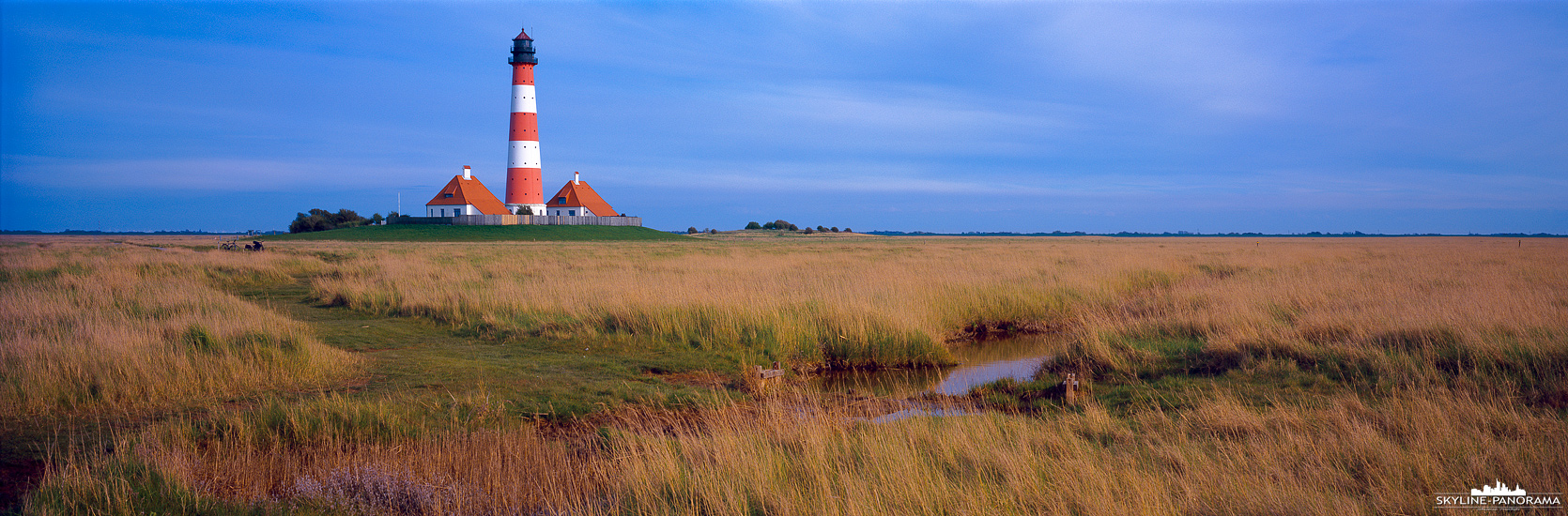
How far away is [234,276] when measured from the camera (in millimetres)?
19906

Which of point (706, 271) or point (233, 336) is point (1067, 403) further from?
point (706, 271)

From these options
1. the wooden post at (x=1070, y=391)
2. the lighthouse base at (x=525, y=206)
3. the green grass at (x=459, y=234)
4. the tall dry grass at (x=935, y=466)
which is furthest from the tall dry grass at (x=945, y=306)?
the lighthouse base at (x=525, y=206)

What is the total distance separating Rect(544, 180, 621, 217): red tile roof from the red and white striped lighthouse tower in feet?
39.5

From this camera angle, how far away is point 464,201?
210ft

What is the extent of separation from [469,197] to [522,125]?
13251 mm

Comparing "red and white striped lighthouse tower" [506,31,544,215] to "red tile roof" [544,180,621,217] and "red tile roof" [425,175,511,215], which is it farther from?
"red tile roof" [544,180,621,217]

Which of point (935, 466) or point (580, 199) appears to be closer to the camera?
point (935, 466)

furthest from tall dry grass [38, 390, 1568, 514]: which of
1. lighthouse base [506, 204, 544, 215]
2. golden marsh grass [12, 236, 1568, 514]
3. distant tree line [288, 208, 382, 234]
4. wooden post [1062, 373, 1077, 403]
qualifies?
distant tree line [288, 208, 382, 234]

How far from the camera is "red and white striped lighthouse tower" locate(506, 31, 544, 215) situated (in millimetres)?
55250

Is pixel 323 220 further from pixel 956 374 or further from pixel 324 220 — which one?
pixel 956 374

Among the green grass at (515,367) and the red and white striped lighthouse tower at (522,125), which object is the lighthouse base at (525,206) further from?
the green grass at (515,367)

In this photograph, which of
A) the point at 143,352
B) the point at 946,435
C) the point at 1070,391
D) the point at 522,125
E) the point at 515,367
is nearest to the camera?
the point at 946,435

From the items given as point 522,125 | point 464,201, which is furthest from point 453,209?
point 522,125

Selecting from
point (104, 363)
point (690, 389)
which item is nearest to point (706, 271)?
point (690, 389)
